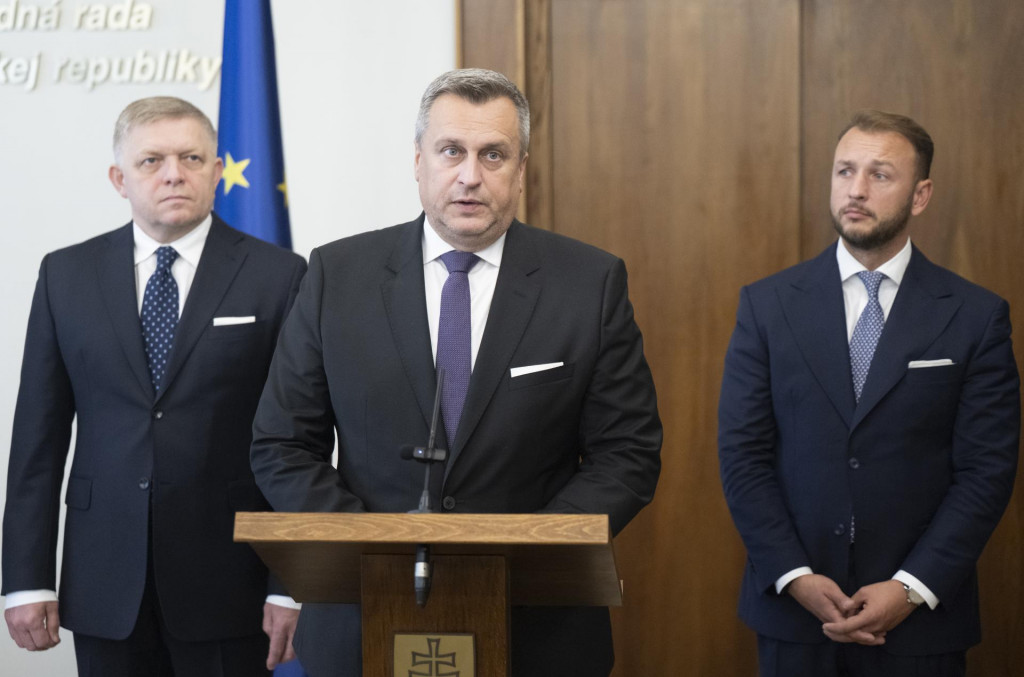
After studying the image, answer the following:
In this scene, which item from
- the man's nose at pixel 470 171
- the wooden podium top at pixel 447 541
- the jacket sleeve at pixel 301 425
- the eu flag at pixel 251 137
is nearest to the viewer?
the wooden podium top at pixel 447 541

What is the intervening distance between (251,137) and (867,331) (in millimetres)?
1988

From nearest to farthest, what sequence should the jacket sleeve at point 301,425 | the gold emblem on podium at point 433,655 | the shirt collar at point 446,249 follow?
the gold emblem on podium at point 433,655 → the jacket sleeve at point 301,425 → the shirt collar at point 446,249

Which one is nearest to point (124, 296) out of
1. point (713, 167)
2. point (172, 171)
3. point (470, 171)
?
point (172, 171)

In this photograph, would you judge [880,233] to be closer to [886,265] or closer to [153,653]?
[886,265]

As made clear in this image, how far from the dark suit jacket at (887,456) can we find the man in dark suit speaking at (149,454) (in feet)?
3.95

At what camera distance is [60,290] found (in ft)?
9.63

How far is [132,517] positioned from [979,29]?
3.09 metres

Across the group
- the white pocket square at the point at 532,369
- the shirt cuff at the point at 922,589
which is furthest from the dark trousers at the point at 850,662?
the white pocket square at the point at 532,369

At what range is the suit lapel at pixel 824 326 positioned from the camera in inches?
115

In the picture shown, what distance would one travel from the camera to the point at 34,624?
2.81m

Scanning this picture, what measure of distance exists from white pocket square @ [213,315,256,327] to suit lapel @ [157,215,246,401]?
0.02m

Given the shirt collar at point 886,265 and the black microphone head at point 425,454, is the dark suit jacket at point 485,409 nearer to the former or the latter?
the black microphone head at point 425,454

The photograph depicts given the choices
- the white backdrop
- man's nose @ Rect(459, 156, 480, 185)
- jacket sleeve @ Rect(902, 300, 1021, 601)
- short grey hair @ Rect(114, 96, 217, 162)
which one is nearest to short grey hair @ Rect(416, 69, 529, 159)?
man's nose @ Rect(459, 156, 480, 185)

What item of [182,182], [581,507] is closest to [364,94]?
[182,182]
